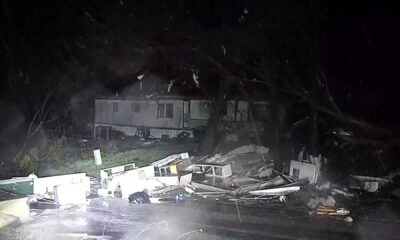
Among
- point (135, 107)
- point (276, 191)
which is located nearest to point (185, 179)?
point (276, 191)

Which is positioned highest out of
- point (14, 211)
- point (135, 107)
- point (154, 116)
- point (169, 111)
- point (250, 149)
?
point (135, 107)

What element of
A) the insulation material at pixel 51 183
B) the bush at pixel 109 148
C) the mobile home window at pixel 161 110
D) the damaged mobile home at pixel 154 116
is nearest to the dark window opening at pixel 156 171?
the insulation material at pixel 51 183

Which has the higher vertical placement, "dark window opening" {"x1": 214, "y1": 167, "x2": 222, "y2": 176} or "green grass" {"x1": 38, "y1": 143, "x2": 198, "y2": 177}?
"dark window opening" {"x1": 214, "y1": 167, "x2": 222, "y2": 176}

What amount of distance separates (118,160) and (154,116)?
1214 centimetres

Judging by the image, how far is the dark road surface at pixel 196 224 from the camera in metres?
8.90

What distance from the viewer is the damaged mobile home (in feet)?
89.6

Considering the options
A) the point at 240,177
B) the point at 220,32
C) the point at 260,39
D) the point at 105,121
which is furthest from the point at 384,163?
the point at 105,121

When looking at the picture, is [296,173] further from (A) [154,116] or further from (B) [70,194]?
(A) [154,116]

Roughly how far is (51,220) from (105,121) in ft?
75.2

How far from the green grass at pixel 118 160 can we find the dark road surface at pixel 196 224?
4743mm

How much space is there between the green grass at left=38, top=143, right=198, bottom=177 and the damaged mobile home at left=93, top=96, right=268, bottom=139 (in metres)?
4.90

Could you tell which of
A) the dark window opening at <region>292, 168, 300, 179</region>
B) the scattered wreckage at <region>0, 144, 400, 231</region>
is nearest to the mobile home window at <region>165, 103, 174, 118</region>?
the scattered wreckage at <region>0, 144, 400, 231</region>

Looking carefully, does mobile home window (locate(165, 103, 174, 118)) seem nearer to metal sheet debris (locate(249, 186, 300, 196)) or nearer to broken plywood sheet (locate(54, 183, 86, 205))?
metal sheet debris (locate(249, 186, 300, 196))

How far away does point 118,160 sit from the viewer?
1745 cm
